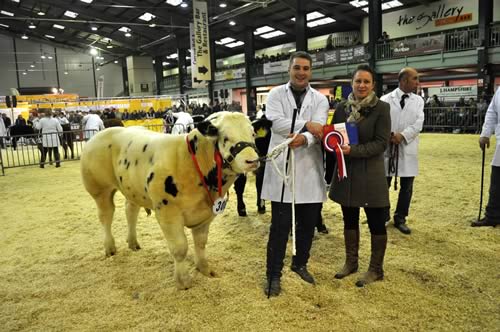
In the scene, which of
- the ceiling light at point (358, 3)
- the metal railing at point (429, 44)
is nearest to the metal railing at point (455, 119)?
the metal railing at point (429, 44)

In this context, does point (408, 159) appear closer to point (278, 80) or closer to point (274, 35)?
point (278, 80)

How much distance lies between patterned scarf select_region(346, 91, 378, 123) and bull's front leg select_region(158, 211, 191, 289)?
166 cm

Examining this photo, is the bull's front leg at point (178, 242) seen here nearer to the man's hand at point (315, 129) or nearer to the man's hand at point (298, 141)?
the man's hand at point (298, 141)

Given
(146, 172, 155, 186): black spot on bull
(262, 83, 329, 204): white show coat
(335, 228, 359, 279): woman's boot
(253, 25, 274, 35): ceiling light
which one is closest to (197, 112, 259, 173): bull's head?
(262, 83, 329, 204): white show coat

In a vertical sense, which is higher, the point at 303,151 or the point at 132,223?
the point at 303,151

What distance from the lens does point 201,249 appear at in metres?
3.72

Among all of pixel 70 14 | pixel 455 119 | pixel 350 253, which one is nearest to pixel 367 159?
pixel 350 253

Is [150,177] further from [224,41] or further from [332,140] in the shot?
[224,41]

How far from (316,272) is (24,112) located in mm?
24451

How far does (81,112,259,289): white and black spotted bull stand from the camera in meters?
2.84

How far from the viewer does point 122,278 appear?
378 cm

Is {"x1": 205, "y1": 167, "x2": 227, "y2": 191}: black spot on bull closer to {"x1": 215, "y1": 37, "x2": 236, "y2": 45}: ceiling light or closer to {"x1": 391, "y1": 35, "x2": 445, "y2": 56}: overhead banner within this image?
{"x1": 391, "y1": 35, "x2": 445, "y2": 56}: overhead banner

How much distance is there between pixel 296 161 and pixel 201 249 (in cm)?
126

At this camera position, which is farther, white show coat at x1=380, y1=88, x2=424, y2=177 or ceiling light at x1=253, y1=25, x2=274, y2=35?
ceiling light at x1=253, y1=25, x2=274, y2=35
